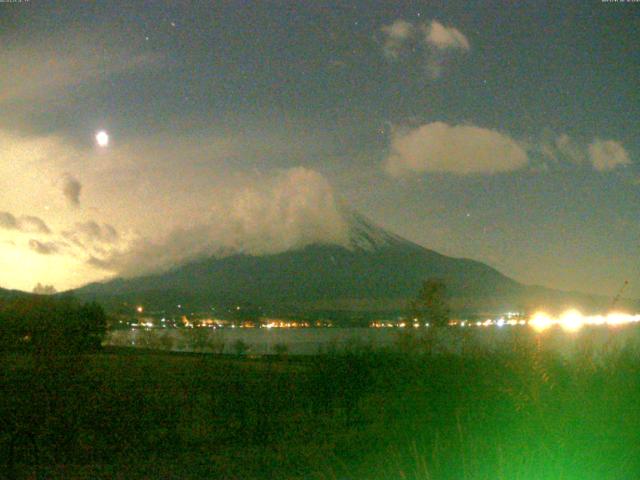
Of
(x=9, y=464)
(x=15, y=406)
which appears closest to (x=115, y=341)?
(x=15, y=406)

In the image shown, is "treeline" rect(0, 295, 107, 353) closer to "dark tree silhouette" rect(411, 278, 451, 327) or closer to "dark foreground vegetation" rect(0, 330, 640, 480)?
"dark foreground vegetation" rect(0, 330, 640, 480)

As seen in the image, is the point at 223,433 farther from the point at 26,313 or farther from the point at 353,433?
the point at 26,313

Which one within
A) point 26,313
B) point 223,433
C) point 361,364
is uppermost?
point 26,313

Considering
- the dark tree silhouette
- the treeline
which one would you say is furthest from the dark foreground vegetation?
the dark tree silhouette

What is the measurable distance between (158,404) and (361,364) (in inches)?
225

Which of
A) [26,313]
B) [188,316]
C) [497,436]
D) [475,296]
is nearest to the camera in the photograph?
[497,436]

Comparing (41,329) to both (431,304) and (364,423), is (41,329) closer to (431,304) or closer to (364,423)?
(364,423)

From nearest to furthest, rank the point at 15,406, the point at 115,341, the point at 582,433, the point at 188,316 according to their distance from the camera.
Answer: the point at 582,433
the point at 15,406
the point at 115,341
the point at 188,316

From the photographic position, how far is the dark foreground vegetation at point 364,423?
11836 mm

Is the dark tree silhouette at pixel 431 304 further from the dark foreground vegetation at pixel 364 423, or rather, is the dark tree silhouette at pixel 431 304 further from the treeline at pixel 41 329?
the treeline at pixel 41 329

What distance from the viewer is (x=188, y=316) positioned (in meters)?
79.6

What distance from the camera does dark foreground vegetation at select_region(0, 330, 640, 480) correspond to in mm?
11836

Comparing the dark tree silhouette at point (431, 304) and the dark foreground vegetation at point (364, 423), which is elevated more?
the dark tree silhouette at point (431, 304)

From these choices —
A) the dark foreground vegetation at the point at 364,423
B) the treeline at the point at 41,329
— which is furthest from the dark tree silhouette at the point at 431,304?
the treeline at the point at 41,329
